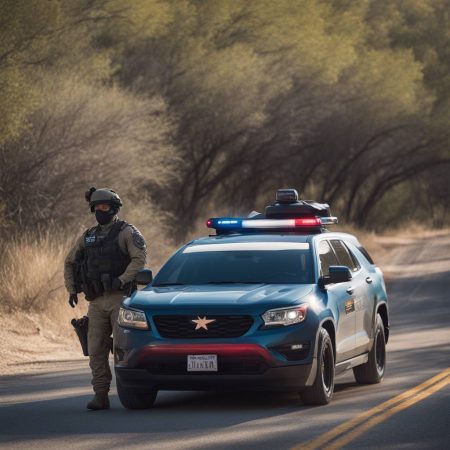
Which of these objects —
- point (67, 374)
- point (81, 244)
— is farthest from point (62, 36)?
point (81, 244)

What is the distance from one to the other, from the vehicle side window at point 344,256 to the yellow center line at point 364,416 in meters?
1.33

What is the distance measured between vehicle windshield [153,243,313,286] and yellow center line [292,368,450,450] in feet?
4.30

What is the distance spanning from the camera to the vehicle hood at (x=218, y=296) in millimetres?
11547

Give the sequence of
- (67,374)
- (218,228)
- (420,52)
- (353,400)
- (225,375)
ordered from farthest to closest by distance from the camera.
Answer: (420,52) < (67,374) < (218,228) < (353,400) < (225,375)

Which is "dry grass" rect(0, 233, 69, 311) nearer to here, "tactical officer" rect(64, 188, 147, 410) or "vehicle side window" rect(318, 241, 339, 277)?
"vehicle side window" rect(318, 241, 339, 277)

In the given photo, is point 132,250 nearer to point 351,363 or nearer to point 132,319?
point 132,319

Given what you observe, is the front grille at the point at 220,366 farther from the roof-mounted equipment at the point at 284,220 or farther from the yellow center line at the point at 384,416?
the roof-mounted equipment at the point at 284,220

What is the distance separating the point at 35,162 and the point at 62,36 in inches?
209

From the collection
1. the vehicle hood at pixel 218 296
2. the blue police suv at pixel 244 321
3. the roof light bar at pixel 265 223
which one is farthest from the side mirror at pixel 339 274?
the roof light bar at pixel 265 223

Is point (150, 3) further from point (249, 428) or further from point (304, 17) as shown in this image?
point (249, 428)

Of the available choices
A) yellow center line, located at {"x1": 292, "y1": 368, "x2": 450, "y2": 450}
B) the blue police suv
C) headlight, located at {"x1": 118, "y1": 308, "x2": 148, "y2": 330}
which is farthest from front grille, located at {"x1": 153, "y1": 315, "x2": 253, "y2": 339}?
yellow center line, located at {"x1": 292, "y1": 368, "x2": 450, "y2": 450}

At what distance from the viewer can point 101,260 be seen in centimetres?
1226

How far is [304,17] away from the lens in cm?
4478

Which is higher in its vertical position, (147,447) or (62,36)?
(62,36)
